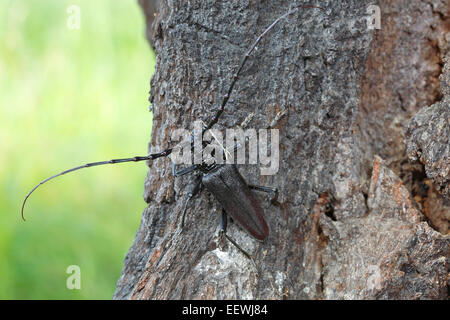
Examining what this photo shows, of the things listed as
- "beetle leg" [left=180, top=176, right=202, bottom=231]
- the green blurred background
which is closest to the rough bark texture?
"beetle leg" [left=180, top=176, right=202, bottom=231]

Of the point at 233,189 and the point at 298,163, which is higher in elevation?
the point at 298,163

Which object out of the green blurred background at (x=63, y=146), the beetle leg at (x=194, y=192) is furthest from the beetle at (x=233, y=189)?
the green blurred background at (x=63, y=146)

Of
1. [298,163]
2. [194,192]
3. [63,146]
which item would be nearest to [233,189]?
[194,192]

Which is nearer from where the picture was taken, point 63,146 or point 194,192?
point 194,192

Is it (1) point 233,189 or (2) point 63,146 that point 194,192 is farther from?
(2) point 63,146

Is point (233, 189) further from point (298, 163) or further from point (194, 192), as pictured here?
point (298, 163)

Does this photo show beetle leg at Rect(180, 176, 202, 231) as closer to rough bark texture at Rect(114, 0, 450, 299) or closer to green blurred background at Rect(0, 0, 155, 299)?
rough bark texture at Rect(114, 0, 450, 299)
